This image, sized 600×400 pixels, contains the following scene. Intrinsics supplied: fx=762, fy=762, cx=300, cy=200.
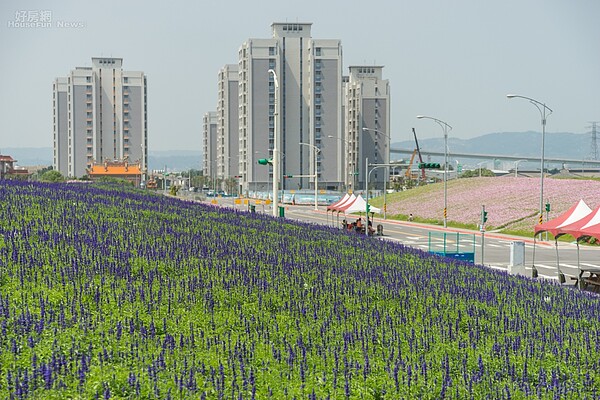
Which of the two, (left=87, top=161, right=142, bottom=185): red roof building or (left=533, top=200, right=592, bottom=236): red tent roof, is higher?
(left=533, top=200, right=592, bottom=236): red tent roof

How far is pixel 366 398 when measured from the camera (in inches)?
272

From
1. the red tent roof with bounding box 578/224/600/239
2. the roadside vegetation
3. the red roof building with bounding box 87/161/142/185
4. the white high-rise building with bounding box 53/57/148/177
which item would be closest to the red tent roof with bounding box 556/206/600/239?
the red tent roof with bounding box 578/224/600/239

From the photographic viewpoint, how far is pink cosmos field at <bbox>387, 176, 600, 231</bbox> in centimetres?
5616

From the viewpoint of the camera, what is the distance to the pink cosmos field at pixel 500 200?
56156mm

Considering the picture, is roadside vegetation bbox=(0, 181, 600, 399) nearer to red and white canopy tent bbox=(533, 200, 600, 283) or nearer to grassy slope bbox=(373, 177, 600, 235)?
red and white canopy tent bbox=(533, 200, 600, 283)

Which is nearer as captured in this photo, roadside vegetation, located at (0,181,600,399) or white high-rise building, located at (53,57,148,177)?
roadside vegetation, located at (0,181,600,399)

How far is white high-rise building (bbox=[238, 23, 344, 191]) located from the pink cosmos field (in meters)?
63.6

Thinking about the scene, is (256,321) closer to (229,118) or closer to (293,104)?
(293,104)

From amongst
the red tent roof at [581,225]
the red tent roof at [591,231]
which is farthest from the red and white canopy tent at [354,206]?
the red tent roof at [591,231]

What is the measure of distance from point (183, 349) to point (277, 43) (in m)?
140

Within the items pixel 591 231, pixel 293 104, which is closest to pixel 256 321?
pixel 591 231

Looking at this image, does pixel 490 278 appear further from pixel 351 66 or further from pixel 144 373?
pixel 351 66

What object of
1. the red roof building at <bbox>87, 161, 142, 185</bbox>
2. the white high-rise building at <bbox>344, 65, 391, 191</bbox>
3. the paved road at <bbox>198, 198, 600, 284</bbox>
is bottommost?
the paved road at <bbox>198, 198, 600, 284</bbox>

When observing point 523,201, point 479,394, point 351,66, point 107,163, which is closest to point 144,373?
point 479,394
